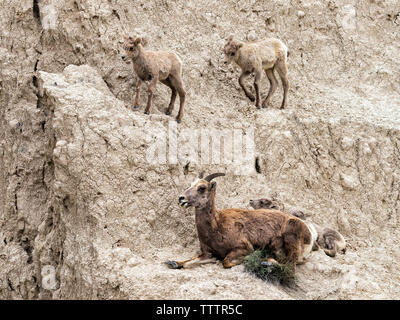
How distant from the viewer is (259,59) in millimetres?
12469

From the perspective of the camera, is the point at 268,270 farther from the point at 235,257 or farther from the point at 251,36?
Answer: the point at 251,36

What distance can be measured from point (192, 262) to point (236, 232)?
0.81 metres

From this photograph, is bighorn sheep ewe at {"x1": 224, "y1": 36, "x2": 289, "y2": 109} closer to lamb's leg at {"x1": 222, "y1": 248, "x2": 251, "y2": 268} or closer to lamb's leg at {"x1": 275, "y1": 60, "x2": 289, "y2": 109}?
lamb's leg at {"x1": 275, "y1": 60, "x2": 289, "y2": 109}

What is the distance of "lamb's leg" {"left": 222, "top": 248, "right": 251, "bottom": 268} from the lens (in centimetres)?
876

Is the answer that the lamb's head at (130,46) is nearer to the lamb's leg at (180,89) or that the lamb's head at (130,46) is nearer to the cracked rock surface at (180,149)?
the cracked rock surface at (180,149)

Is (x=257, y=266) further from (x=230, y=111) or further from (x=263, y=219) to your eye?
(x=230, y=111)

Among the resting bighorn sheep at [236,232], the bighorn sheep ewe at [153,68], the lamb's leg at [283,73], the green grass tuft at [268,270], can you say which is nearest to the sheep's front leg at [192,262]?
the resting bighorn sheep at [236,232]

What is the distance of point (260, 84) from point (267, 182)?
109 inches

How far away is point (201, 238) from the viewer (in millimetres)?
9039

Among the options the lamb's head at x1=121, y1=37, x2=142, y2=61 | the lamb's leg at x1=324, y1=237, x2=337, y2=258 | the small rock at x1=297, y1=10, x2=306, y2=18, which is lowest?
the lamb's leg at x1=324, y1=237, x2=337, y2=258

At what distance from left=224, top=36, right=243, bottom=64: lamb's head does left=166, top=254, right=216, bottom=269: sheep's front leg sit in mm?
4822

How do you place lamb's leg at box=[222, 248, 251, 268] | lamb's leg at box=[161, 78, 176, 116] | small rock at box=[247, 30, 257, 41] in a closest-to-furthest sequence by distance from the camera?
lamb's leg at box=[222, 248, 251, 268], lamb's leg at box=[161, 78, 176, 116], small rock at box=[247, 30, 257, 41]

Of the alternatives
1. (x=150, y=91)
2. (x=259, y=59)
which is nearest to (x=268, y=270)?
(x=150, y=91)

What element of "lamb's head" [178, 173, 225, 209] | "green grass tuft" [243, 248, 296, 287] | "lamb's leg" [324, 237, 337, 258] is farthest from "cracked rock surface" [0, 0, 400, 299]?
"lamb's head" [178, 173, 225, 209]
